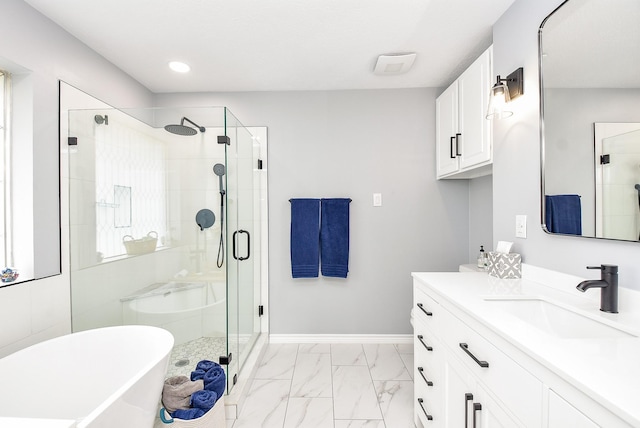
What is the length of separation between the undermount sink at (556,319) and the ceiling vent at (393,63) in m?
1.74

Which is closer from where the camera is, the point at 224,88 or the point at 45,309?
the point at 45,309

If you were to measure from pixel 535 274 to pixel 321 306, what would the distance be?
5.78 feet

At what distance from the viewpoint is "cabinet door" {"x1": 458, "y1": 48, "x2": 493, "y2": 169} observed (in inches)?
68.8

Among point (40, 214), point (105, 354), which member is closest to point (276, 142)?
point (40, 214)

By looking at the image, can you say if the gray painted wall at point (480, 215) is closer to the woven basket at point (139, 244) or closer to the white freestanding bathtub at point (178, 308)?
the white freestanding bathtub at point (178, 308)

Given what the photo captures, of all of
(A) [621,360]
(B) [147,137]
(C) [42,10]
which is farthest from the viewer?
(B) [147,137]

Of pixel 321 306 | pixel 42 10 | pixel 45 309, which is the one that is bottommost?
pixel 321 306

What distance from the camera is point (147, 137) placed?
1855mm

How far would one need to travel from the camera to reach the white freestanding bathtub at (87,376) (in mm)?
1105

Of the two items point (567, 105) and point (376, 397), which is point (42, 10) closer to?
point (567, 105)

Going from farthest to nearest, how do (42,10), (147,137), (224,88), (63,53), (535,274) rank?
(224,88)
(147,137)
(63,53)
(42,10)
(535,274)

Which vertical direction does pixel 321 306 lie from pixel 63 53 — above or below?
below

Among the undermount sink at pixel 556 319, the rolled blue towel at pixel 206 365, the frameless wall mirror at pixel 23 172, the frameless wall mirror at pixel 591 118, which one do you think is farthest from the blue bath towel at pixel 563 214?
the frameless wall mirror at pixel 23 172

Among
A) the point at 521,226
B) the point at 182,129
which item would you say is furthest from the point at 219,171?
the point at 521,226
